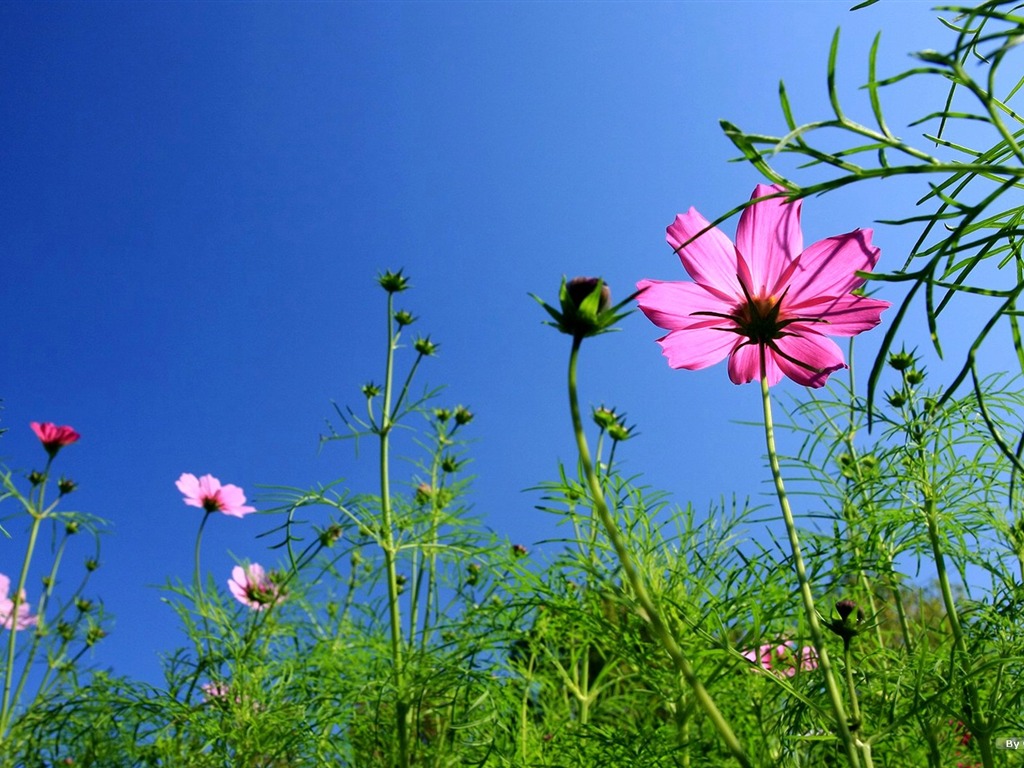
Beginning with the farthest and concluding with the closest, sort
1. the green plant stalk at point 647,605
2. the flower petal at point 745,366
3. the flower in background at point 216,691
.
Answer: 1. the flower in background at point 216,691
2. the flower petal at point 745,366
3. the green plant stalk at point 647,605

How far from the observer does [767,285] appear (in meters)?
0.51

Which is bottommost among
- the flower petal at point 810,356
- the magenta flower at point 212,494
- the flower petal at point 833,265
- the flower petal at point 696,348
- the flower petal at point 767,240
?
the flower petal at point 810,356

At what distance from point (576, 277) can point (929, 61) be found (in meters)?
0.19

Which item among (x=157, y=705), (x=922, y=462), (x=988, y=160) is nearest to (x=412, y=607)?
(x=157, y=705)

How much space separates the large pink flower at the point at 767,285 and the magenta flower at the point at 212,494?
5.18ft

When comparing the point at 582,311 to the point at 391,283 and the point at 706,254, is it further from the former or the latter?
the point at 391,283

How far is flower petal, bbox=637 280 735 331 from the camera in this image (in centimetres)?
49

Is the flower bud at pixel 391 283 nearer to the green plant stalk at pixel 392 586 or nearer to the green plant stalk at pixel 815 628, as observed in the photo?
the green plant stalk at pixel 392 586

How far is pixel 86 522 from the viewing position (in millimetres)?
1738

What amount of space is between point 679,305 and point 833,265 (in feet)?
0.34

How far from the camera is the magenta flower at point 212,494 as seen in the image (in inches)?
72.3

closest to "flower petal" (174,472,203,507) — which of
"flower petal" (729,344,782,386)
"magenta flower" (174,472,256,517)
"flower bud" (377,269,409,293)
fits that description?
"magenta flower" (174,472,256,517)

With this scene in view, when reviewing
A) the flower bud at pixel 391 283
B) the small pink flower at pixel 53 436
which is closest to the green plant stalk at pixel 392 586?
the flower bud at pixel 391 283

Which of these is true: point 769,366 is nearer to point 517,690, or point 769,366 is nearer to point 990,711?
point 990,711
